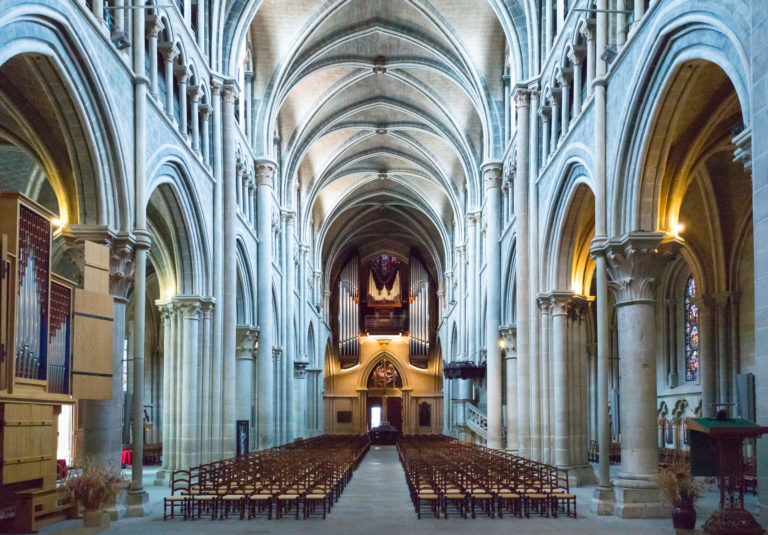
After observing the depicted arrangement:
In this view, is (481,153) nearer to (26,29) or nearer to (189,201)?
(189,201)

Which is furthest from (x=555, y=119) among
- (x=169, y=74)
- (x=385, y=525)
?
(x=385, y=525)

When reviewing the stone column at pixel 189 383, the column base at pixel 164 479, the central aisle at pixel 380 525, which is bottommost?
the column base at pixel 164 479

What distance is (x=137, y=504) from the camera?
16.0m

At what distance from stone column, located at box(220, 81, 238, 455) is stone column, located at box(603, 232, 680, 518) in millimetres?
12718

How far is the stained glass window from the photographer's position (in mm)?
29547

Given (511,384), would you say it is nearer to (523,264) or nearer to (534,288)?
(523,264)

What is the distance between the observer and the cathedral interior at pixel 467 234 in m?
13.0

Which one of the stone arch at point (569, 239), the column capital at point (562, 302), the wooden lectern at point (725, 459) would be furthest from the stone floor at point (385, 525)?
the stone arch at point (569, 239)

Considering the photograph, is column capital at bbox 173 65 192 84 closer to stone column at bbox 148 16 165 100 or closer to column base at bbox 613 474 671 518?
stone column at bbox 148 16 165 100

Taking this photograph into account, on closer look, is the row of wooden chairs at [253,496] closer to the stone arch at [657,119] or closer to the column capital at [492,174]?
the stone arch at [657,119]

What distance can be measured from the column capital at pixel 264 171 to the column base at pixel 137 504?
18676 mm

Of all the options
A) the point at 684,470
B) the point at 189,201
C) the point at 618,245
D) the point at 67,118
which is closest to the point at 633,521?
the point at 684,470

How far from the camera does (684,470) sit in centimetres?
1249

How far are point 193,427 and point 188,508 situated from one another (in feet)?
24.0
